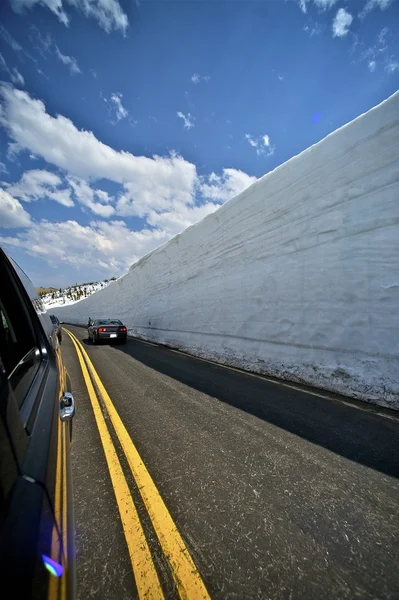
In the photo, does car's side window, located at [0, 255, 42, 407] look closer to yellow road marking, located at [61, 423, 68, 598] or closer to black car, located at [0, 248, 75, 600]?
black car, located at [0, 248, 75, 600]

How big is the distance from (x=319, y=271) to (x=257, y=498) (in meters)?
5.66

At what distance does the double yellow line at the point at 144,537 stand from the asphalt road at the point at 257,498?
1.5 inches

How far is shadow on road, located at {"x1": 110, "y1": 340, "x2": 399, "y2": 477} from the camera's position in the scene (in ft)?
10.2

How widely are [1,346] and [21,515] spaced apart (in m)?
1.84

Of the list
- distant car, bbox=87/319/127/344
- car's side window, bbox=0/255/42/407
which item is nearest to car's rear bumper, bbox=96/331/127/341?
distant car, bbox=87/319/127/344

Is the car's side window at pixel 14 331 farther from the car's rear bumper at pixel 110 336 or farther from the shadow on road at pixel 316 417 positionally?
the car's rear bumper at pixel 110 336

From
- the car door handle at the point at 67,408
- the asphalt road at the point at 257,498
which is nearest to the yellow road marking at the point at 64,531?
the car door handle at the point at 67,408

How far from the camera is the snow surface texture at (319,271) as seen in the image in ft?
17.5

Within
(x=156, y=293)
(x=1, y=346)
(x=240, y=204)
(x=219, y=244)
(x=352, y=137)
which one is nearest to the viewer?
(x=1, y=346)

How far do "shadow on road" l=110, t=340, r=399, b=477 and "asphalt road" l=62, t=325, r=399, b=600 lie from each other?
3 centimetres

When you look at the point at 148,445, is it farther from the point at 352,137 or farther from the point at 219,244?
the point at 219,244

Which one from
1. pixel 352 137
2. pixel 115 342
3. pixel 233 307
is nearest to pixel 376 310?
pixel 352 137

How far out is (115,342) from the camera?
50.6 feet

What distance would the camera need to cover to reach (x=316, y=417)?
4.10 m
